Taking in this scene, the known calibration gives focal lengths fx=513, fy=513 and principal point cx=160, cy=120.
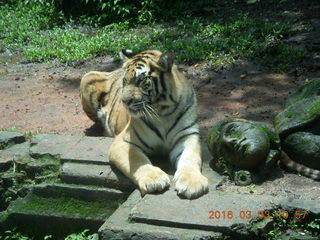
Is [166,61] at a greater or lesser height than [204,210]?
greater

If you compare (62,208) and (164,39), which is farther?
(164,39)

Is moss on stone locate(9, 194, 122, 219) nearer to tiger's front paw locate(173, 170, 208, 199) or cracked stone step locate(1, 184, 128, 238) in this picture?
cracked stone step locate(1, 184, 128, 238)

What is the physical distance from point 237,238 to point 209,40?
18.0ft

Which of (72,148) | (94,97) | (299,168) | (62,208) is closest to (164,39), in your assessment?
(94,97)

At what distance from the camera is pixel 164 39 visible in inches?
355

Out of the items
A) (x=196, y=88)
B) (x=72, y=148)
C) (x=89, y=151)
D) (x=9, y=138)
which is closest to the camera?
(x=89, y=151)

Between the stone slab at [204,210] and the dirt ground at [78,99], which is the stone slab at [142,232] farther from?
the dirt ground at [78,99]

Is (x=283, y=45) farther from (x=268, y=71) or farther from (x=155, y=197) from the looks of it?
(x=155, y=197)

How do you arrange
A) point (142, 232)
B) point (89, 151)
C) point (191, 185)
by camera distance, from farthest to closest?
point (89, 151) < point (191, 185) < point (142, 232)

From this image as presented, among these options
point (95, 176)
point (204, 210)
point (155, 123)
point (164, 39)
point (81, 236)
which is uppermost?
point (155, 123)
